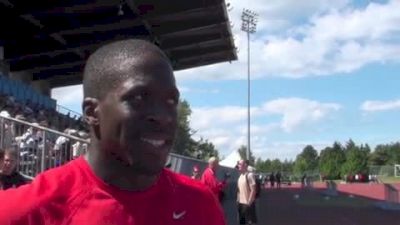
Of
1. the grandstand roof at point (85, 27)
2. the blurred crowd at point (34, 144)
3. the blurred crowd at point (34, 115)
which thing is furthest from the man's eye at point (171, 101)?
the grandstand roof at point (85, 27)

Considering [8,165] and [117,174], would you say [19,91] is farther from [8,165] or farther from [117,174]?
[117,174]

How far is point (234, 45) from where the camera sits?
40781 millimetres

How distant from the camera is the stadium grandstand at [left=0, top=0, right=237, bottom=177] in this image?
26.1m

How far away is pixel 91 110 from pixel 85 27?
92.7 ft

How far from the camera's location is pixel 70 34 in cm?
3055

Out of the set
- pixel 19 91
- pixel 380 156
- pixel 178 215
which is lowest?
pixel 178 215

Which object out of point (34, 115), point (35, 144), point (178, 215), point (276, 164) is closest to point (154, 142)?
point (178, 215)

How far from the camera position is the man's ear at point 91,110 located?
1.71 m

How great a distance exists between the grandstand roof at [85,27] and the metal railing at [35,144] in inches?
508

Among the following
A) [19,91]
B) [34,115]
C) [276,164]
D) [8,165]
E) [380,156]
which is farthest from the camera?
[276,164]

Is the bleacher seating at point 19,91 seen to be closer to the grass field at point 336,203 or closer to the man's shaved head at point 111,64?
the grass field at point 336,203

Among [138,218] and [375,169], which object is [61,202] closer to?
[138,218]

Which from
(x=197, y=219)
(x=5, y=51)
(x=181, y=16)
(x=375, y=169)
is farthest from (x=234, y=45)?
(x=375, y=169)

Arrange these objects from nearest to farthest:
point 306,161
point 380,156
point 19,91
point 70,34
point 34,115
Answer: point 34,115
point 19,91
point 70,34
point 380,156
point 306,161
